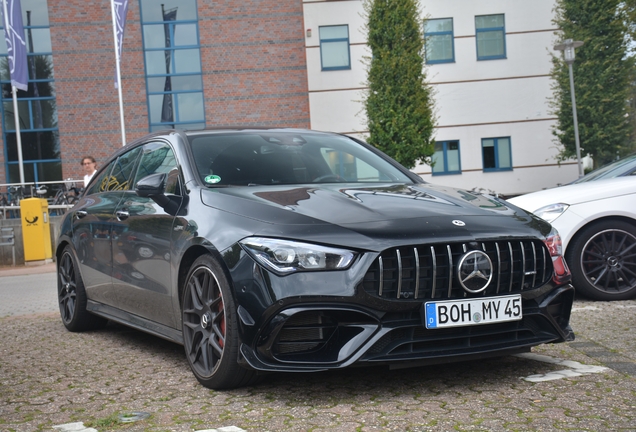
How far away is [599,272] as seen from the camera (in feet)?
24.5

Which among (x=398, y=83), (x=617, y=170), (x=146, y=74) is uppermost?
(x=146, y=74)

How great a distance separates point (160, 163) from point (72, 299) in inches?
81.0

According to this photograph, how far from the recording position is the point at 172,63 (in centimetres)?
3216

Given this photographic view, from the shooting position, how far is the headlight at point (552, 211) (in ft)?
24.7

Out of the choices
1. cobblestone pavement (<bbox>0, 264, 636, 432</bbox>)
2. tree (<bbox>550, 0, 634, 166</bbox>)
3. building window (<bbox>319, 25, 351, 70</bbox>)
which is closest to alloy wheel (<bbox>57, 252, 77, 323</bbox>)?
cobblestone pavement (<bbox>0, 264, 636, 432</bbox>)

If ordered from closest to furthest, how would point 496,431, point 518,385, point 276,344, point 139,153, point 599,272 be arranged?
point 496,431 < point 276,344 < point 518,385 < point 139,153 < point 599,272

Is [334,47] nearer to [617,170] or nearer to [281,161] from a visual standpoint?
[617,170]

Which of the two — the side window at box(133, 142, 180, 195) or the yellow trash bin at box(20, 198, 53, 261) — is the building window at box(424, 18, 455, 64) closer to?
the yellow trash bin at box(20, 198, 53, 261)

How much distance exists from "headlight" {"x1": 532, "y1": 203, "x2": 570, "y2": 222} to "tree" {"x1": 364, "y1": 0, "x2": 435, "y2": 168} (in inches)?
822

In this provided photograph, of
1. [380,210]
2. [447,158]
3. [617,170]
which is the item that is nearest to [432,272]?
[380,210]

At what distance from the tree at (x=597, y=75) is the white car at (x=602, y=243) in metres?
25.4

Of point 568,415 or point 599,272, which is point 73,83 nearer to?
point 599,272

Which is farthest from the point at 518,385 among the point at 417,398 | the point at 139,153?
the point at 139,153

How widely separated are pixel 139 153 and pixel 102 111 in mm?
26664
